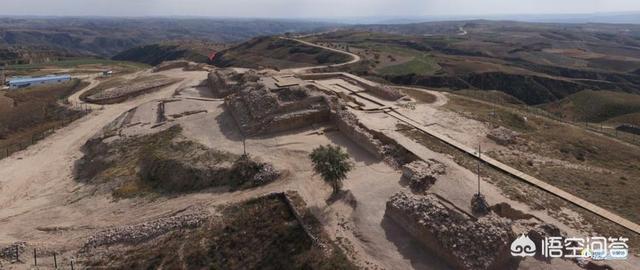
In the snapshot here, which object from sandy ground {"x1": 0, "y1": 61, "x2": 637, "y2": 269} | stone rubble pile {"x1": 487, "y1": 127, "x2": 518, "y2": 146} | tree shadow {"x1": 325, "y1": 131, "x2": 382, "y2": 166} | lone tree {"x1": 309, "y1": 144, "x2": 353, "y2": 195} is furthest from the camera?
stone rubble pile {"x1": 487, "y1": 127, "x2": 518, "y2": 146}

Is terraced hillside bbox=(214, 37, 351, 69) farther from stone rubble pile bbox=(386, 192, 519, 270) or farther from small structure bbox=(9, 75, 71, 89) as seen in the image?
stone rubble pile bbox=(386, 192, 519, 270)

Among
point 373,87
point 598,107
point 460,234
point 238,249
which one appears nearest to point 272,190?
point 238,249

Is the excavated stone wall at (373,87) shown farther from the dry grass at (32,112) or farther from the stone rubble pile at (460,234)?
the dry grass at (32,112)

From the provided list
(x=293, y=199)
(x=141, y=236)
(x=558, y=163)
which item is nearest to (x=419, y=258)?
(x=293, y=199)

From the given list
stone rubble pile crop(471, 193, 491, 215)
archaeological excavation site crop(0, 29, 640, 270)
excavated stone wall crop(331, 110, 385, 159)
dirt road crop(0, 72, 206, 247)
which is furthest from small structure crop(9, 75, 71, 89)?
stone rubble pile crop(471, 193, 491, 215)

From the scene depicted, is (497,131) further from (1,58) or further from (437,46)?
(1,58)

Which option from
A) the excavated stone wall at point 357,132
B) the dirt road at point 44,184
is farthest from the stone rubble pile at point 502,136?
the dirt road at point 44,184
